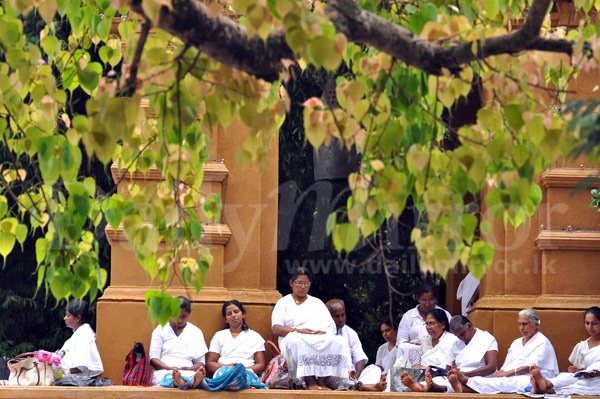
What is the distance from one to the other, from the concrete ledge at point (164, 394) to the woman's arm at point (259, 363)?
0.80 meters

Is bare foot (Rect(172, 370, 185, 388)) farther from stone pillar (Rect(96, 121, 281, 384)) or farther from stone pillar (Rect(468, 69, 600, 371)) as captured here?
stone pillar (Rect(468, 69, 600, 371))

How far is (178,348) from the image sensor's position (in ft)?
37.5

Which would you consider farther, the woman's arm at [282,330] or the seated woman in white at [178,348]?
the woman's arm at [282,330]

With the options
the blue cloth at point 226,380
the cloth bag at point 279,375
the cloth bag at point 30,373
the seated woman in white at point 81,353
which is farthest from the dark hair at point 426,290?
the cloth bag at point 30,373

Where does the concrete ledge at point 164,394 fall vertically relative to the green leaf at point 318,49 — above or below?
below

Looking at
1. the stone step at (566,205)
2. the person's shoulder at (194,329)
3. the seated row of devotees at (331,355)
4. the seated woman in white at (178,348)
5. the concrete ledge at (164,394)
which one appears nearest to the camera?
the concrete ledge at (164,394)

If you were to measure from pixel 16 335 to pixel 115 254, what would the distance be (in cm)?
415

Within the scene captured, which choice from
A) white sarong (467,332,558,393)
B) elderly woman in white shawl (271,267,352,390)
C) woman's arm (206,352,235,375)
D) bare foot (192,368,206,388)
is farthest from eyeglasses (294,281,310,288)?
white sarong (467,332,558,393)

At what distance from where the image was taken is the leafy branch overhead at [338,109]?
5.80 metres

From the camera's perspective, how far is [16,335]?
15695 mm

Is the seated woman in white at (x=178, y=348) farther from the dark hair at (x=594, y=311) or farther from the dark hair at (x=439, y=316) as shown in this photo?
the dark hair at (x=594, y=311)

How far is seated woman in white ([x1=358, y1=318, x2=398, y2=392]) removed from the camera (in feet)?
36.2

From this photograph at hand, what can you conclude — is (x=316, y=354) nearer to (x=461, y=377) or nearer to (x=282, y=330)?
(x=282, y=330)

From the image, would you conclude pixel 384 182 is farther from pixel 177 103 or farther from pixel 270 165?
pixel 270 165
